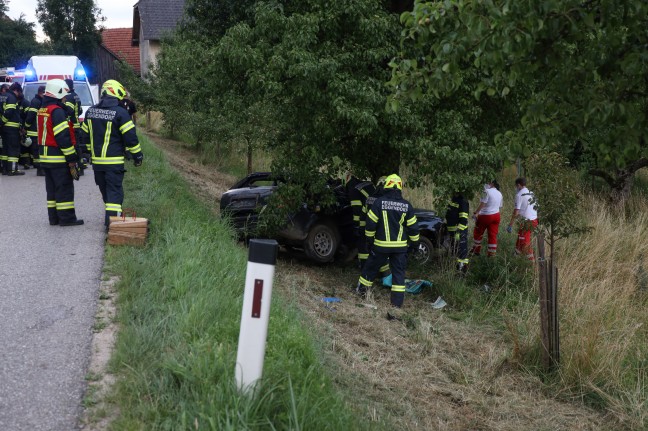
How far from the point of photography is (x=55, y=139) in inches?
339

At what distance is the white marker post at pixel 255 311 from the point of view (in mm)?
3621

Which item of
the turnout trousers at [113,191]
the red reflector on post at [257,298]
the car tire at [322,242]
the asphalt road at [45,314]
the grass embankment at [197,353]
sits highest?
the red reflector on post at [257,298]

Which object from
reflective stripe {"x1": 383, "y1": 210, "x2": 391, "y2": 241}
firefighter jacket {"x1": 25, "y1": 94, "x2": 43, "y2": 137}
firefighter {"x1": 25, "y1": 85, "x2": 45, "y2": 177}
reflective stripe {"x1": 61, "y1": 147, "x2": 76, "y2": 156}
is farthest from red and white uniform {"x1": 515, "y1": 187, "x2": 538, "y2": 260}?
firefighter jacket {"x1": 25, "y1": 94, "x2": 43, "y2": 137}

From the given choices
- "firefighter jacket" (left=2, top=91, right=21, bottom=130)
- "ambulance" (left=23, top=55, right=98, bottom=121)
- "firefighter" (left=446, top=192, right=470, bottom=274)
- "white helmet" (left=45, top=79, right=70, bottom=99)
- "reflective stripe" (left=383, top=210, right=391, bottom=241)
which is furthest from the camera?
"ambulance" (left=23, top=55, right=98, bottom=121)

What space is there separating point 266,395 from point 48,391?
1346mm

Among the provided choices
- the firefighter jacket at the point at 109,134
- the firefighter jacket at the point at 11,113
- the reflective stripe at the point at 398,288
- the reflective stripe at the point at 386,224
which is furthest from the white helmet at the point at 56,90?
the firefighter jacket at the point at 11,113

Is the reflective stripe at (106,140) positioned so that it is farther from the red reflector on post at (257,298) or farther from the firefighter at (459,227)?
the firefighter at (459,227)

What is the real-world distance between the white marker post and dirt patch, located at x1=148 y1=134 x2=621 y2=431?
1.51m

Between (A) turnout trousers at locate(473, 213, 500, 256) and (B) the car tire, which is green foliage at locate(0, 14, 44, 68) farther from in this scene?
(A) turnout trousers at locate(473, 213, 500, 256)

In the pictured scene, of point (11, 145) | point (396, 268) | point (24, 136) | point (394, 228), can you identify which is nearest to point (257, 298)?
point (394, 228)

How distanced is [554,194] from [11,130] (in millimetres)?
10632

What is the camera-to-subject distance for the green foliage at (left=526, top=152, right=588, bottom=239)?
26.2ft

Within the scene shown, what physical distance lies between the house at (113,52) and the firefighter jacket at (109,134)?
33.0m

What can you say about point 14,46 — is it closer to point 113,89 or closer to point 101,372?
point 113,89
